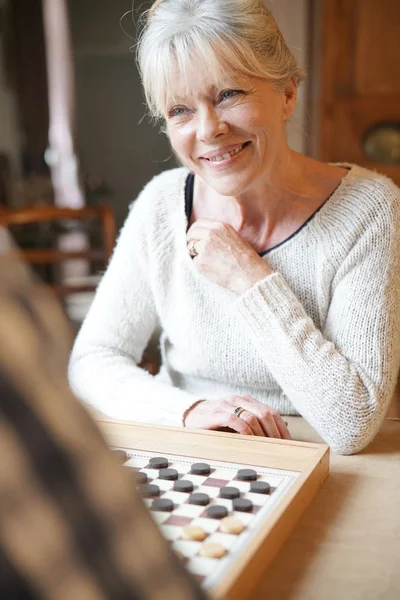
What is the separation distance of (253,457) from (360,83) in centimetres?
315

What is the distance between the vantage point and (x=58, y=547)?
1.41 feet

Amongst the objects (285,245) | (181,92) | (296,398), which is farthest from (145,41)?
(296,398)

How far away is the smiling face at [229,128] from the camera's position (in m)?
1.41

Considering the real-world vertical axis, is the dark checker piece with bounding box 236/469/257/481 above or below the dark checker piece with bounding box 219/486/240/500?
below

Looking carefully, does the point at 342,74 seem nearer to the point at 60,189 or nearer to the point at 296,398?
the point at 60,189

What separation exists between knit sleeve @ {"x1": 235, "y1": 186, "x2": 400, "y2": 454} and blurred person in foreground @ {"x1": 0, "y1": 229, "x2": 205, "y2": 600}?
0.86 metres

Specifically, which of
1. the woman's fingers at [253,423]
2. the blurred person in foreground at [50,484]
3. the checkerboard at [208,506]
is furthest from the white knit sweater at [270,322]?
the blurred person in foreground at [50,484]

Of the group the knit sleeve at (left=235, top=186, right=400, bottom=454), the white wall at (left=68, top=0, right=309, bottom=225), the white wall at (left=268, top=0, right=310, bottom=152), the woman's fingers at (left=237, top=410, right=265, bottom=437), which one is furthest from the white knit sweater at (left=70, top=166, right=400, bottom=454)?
the white wall at (left=68, top=0, right=309, bottom=225)

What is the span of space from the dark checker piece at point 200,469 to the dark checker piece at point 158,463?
4cm

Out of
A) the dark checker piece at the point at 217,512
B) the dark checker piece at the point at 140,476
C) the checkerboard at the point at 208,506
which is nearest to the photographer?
the checkerboard at the point at 208,506

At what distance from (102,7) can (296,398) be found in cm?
415

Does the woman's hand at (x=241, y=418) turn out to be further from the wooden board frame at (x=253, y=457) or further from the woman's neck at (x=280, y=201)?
the woman's neck at (x=280, y=201)

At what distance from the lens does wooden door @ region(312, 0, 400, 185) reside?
12.5 ft

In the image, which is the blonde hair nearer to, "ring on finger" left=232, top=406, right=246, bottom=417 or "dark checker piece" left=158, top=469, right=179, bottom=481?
"ring on finger" left=232, top=406, right=246, bottom=417
